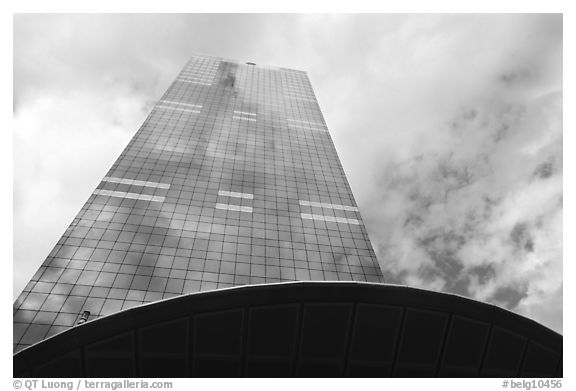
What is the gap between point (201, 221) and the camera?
57.8 meters

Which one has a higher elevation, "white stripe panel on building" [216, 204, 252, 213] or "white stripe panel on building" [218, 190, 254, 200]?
"white stripe panel on building" [218, 190, 254, 200]

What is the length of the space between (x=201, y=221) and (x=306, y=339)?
155 ft

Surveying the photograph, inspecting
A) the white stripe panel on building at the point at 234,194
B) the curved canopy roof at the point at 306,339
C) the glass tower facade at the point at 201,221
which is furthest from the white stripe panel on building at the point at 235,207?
the curved canopy roof at the point at 306,339

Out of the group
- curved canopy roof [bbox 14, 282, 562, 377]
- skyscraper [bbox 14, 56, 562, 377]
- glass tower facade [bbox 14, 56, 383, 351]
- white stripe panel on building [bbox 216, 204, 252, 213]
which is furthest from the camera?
white stripe panel on building [bbox 216, 204, 252, 213]

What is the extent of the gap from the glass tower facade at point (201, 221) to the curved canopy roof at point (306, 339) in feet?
106

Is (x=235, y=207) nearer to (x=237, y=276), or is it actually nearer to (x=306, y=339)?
(x=237, y=276)

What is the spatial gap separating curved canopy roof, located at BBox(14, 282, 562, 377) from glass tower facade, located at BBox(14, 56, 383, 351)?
1271 inches

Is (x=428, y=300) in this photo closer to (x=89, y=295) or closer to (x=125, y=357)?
(x=125, y=357)

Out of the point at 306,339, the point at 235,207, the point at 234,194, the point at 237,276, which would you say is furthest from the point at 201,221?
the point at 306,339

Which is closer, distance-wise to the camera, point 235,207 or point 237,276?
point 237,276

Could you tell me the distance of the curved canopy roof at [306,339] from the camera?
11719mm

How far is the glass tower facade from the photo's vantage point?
4509 cm

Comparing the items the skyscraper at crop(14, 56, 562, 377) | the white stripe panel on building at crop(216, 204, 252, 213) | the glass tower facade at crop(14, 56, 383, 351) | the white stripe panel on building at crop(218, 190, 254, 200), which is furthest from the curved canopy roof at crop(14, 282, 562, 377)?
the white stripe panel on building at crop(218, 190, 254, 200)

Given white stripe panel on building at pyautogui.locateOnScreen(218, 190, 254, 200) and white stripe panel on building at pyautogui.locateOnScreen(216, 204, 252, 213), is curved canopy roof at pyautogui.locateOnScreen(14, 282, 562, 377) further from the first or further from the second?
white stripe panel on building at pyautogui.locateOnScreen(218, 190, 254, 200)
